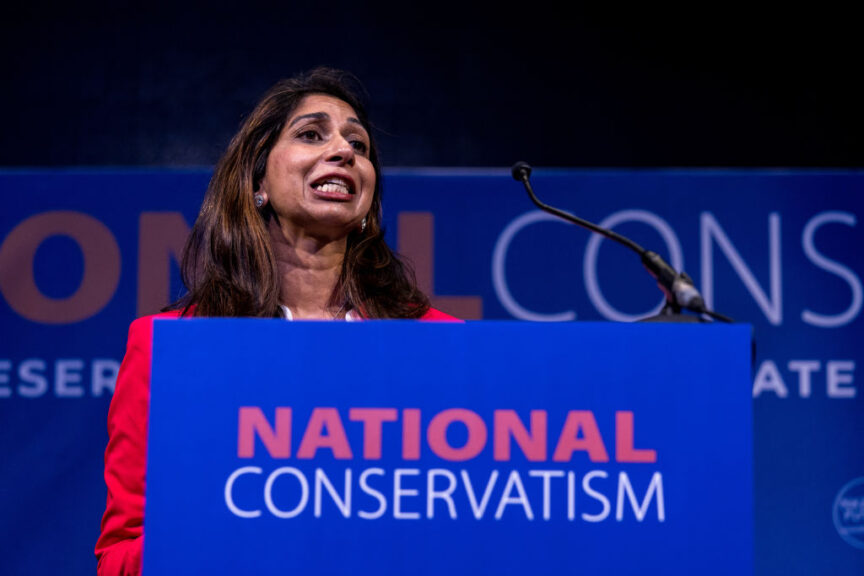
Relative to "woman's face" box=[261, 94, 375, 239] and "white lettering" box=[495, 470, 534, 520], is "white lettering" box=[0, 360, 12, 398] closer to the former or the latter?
"woman's face" box=[261, 94, 375, 239]

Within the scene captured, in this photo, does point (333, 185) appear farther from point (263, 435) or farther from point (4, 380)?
point (4, 380)

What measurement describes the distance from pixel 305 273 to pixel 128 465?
0.43 metres

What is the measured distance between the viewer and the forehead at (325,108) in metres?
1.60

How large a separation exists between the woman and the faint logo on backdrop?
1375mm

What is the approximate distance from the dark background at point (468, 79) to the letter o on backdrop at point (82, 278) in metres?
0.29

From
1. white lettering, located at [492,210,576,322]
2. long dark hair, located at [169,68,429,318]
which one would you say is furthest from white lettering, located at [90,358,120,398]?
white lettering, located at [492,210,576,322]

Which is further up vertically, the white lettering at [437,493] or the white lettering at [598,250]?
the white lettering at [598,250]

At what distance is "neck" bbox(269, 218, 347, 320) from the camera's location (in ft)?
4.97

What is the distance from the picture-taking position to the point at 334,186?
1496mm

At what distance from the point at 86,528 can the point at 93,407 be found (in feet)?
1.01

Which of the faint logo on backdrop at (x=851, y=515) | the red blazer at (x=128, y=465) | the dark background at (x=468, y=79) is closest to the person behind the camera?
the red blazer at (x=128, y=465)

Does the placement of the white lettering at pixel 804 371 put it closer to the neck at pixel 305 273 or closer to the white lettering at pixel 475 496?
the neck at pixel 305 273

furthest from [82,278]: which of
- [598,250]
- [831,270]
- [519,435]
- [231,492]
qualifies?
[831,270]

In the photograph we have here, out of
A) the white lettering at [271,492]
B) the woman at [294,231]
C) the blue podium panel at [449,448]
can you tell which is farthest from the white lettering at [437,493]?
the woman at [294,231]
